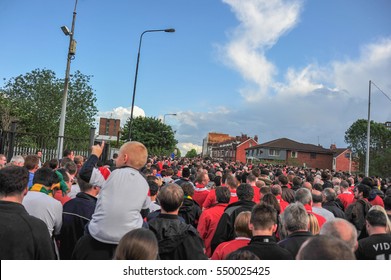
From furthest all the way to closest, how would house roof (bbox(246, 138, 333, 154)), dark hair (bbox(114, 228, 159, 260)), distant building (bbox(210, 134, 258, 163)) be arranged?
distant building (bbox(210, 134, 258, 163)), house roof (bbox(246, 138, 333, 154)), dark hair (bbox(114, 228, 159, 260))

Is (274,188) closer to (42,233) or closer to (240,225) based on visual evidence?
(240,225)

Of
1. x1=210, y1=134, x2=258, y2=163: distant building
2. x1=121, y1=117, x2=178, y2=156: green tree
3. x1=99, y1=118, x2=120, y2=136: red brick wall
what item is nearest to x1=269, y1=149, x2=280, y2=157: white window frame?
x1=210, y1=134, x2=258, y2=163: distant building

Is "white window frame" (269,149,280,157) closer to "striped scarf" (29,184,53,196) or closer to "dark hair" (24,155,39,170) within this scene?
"dark hair" (24,155,39,170)

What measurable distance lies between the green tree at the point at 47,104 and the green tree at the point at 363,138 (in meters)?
51.6

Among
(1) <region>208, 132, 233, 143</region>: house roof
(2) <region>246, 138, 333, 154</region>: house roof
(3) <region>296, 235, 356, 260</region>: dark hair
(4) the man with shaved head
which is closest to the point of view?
(3) <region>296, 235, 356, 260</region>: dark hair

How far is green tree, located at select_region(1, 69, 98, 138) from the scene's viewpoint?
21547 millimetres

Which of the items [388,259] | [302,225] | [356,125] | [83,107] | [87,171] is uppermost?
[356,125]

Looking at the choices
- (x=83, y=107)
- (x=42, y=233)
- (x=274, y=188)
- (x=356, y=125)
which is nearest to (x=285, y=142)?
(x=356, y=125)

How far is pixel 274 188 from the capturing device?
6488 millimetres

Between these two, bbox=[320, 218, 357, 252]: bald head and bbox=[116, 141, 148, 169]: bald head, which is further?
bbox=[116, 141, 148, 169]: bald head

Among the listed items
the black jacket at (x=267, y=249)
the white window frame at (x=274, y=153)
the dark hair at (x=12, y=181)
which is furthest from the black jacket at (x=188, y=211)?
the white window frame at (x=274, y=153)

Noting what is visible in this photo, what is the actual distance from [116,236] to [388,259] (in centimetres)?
277

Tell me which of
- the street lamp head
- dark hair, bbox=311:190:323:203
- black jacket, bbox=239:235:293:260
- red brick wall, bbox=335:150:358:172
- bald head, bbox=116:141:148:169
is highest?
the street lamp head

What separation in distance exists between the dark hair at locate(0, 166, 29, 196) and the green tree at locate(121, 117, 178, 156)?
4333cm
